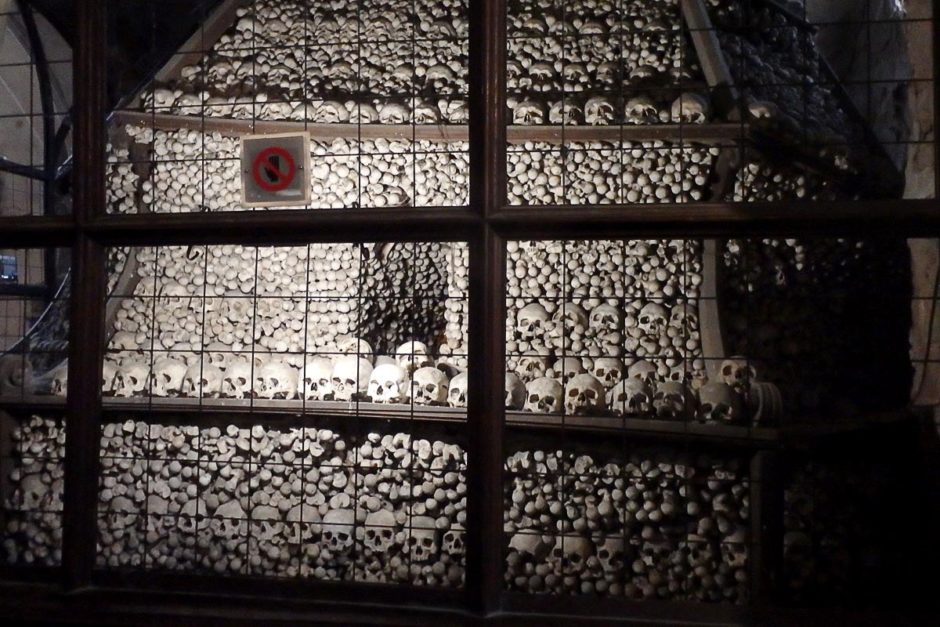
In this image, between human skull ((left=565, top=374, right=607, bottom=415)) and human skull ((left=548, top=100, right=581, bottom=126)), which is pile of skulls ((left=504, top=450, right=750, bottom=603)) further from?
human skull ((left=548, top=100, right=581, bottom=126))

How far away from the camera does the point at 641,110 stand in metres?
2.16

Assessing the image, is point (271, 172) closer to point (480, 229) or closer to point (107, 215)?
point (107, 215)

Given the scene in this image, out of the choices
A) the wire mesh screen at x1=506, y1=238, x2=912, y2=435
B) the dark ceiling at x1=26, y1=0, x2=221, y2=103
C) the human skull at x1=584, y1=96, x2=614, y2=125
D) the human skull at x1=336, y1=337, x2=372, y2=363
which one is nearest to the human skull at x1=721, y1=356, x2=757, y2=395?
the wire mesh screen at x1=506, y1=238, x2=912, y2=435

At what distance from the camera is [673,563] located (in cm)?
193

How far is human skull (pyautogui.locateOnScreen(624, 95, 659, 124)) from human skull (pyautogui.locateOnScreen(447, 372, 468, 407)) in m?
0.76

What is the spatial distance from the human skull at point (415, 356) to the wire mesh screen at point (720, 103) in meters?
0.47

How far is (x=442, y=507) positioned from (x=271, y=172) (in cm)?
92

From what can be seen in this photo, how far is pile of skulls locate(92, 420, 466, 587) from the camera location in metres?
2.15

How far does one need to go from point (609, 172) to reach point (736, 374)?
658 millimetres

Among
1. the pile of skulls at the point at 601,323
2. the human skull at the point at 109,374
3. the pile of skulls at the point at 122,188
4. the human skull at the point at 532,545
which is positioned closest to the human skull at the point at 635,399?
the pile of skulls at the point at 601,323

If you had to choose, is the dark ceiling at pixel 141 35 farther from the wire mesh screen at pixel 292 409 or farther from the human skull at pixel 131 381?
the human skull at pixel 131 381

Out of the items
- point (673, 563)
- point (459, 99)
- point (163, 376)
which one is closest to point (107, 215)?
point (163, 376)

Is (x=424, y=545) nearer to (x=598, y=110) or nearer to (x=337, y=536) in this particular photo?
(x=337, y=536)

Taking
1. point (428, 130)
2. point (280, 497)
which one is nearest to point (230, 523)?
point (280, 497)
